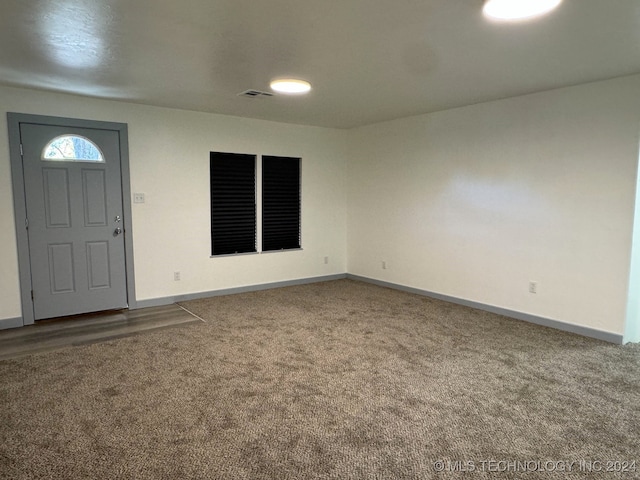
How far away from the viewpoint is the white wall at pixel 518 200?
3.87 meters

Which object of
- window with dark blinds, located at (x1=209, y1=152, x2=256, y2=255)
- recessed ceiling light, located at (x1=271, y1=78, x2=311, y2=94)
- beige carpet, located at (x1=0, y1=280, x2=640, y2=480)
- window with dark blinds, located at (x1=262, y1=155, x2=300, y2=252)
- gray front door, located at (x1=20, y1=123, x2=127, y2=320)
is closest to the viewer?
beige carpet, located at (x1=0, y1=280, x2=640, y2=480)

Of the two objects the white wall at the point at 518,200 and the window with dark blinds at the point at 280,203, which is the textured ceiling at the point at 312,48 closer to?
the white wall at the point at 518,200

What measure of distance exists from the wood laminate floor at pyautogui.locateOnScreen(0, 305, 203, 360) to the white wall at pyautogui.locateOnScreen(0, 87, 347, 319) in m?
0.31

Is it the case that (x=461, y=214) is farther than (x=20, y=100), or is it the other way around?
(x=461, y=214)

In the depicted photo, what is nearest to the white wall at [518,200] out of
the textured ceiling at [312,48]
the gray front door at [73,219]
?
the textured ceiling at [312,48]

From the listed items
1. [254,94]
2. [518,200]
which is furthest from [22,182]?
[518,200]

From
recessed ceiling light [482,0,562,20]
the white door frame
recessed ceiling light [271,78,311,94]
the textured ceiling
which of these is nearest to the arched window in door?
the white door frame

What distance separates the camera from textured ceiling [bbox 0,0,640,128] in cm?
238

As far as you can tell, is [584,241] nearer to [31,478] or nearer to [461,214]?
[461,214]

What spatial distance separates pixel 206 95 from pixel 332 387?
3.29 meters

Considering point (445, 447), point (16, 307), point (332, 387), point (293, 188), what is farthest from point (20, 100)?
point (445, 447)

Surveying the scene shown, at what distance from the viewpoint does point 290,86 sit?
396cm

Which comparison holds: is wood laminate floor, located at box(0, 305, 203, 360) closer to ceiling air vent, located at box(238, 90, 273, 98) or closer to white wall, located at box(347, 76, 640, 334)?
ceiling air vent, located at box(238, 90, 273, 98)

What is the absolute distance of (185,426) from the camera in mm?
2496
